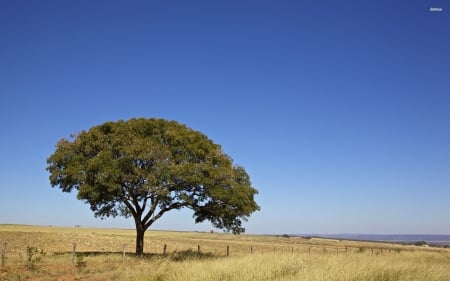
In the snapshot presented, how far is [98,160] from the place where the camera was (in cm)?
2950

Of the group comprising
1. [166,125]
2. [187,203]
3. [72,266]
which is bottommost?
[72,266]

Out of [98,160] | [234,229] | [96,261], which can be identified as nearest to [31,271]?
[96,261]

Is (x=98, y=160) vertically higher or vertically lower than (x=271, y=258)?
higher

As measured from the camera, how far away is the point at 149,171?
1198 inches

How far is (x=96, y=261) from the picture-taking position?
88.2ft

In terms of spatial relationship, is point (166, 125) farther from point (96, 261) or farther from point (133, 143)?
point (96, 261)

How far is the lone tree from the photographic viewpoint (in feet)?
97.2

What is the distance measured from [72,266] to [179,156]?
1024 centimetres

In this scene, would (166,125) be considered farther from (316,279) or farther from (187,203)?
(316,279)

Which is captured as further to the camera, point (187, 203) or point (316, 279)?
point (187, 203)

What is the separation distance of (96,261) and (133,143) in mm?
8063

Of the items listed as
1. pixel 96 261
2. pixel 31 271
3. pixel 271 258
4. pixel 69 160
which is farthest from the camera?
pixel 69 160

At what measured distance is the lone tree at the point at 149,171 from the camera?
97.2ft

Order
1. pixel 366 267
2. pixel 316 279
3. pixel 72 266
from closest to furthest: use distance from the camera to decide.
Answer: pixel 316 279, pixel 366 267, pixel 72 266
